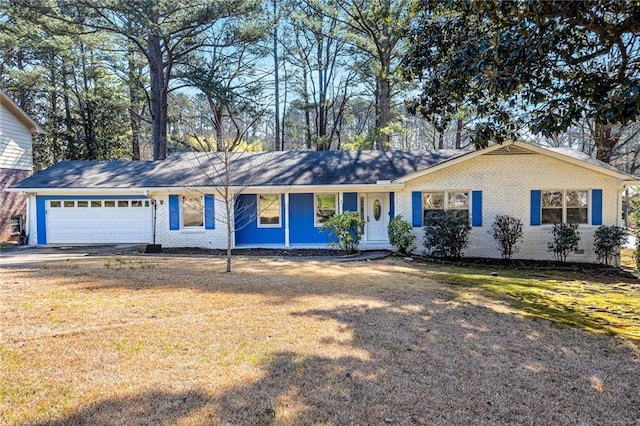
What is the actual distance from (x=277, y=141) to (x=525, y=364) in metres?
26.7

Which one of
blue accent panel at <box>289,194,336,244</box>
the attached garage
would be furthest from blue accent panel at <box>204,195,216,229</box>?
blue accent panel at <box>289,194,336,244</box>

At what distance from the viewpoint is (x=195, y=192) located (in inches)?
569

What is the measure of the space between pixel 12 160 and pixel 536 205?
22.7 meters

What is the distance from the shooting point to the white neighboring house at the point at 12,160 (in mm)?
17281

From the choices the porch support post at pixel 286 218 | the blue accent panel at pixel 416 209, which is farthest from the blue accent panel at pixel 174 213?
the blue accent panel at pixel 416 209

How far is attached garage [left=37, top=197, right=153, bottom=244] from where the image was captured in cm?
1527

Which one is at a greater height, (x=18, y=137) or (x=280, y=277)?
(x=18, y=137)

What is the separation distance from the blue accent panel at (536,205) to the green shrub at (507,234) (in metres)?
0.55

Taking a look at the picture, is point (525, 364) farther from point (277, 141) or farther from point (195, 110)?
point (195, 110)

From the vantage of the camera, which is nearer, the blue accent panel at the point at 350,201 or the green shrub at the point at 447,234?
the green shrub at the point at 447,234

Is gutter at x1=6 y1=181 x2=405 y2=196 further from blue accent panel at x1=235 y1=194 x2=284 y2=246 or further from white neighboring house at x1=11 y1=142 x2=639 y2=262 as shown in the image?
blue accent panel at x1=235 y1=194 x2=284 y2=246

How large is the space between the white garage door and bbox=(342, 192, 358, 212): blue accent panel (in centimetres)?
788

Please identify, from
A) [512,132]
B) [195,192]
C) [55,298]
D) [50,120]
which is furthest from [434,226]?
[50,120]

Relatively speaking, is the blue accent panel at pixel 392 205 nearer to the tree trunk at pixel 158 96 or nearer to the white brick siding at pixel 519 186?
the white brick siding at pixel 519 186
